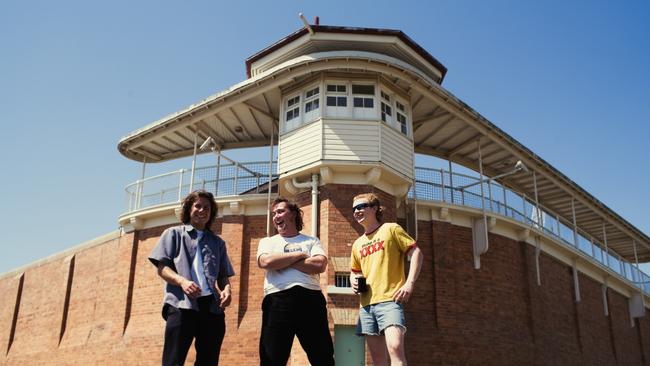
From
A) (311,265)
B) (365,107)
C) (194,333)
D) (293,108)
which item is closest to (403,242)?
(311,265)

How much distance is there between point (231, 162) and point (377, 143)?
5.27 metres

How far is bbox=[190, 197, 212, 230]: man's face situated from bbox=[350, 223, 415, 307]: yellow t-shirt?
153 centimetres

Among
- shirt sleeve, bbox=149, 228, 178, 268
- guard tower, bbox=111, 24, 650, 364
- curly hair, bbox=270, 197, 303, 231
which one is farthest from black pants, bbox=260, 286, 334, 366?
guard tower, bbox=111, 24, 650, 364

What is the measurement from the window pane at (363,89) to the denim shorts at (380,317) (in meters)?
12.0

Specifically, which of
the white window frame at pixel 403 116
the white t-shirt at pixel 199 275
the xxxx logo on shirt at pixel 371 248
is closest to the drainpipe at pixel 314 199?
the white window frame at pixel 403 116

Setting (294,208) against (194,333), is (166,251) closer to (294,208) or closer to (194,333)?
(194,333)

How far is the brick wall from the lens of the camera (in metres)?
16.6

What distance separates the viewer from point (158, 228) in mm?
20219

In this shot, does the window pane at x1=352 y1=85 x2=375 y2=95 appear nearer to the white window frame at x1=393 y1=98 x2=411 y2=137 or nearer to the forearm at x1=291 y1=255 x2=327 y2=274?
the white window frame at x1=393 y1=98 x2=411 y2=137

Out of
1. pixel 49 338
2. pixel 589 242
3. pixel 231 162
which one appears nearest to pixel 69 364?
pixel 49 338

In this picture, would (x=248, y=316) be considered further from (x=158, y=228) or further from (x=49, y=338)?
(x=49, y=338)

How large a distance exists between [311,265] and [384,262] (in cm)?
70

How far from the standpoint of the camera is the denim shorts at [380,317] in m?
5.14

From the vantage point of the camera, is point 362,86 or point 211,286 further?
point 362,86
